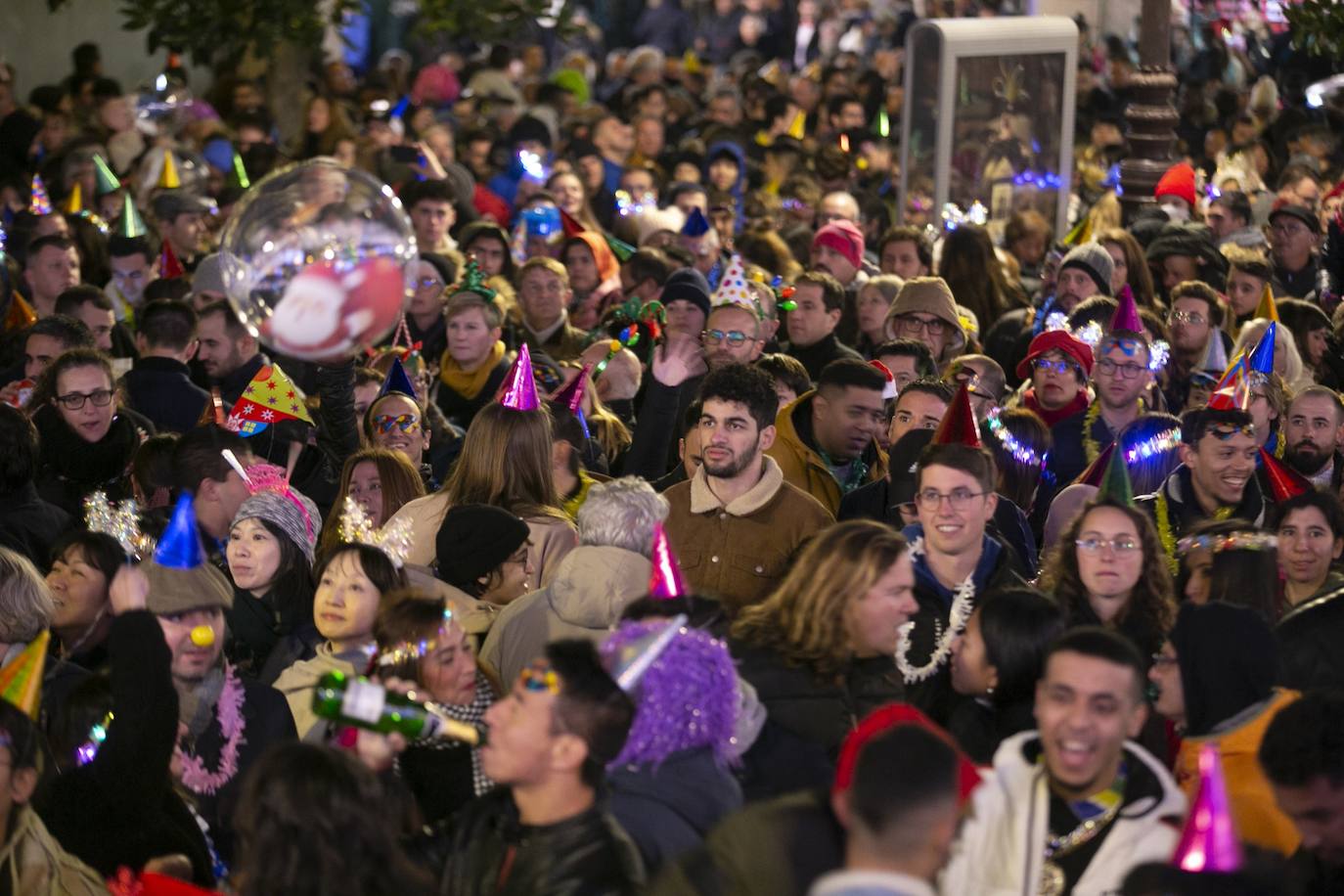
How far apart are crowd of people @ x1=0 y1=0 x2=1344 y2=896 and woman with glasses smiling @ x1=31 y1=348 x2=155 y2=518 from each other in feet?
0.06

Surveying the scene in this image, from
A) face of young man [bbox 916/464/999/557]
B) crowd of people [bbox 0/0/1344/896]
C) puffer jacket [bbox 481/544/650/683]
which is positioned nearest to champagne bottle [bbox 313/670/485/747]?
crowd of people [bbox 0/0/1344/896]

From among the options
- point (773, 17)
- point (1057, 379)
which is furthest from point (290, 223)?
point (773, 17)

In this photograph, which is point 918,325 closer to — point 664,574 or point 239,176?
point 664,574

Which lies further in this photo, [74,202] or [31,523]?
[74,202]

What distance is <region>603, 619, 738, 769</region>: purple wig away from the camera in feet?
13.8

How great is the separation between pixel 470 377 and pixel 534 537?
2.68m

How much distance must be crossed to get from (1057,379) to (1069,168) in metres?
6.01

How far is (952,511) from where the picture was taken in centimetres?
560

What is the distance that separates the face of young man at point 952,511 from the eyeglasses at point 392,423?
8.12 ft

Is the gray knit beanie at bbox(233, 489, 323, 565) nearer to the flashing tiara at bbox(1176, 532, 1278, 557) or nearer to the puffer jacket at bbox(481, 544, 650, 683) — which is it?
the puffer jacket at bbox(481, 544, 650, 683)

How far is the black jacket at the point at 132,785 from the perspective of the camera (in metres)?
4.54

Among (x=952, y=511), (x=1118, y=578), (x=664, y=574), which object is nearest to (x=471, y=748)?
(x=664, y=574)

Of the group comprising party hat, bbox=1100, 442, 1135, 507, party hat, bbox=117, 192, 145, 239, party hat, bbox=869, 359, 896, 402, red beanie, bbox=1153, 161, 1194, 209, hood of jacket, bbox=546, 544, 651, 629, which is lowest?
hood of jacket, bbox=546, 544, 651, 629

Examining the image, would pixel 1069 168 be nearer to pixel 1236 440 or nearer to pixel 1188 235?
pixel 1188 235
